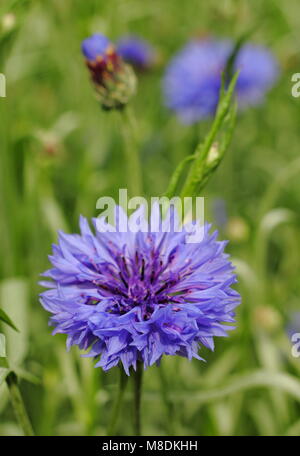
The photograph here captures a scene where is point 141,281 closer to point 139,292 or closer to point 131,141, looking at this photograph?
point 139,292

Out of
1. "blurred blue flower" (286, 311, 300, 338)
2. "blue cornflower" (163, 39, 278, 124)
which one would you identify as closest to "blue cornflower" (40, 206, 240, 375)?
"blurred blue flower" (286, 311, 300, 338)

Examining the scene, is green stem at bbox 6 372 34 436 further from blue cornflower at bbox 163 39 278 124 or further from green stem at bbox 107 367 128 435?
blue cornflower at bbox 163 39 278 124

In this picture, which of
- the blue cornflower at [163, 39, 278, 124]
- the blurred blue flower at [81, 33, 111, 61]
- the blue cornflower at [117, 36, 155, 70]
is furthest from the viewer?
the blue cornflower at [117, 36, 155, 70]

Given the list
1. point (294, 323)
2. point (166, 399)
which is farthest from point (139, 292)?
point (294, 323)

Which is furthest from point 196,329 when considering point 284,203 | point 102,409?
point 284,203

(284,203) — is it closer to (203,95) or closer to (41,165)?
(203,95)
